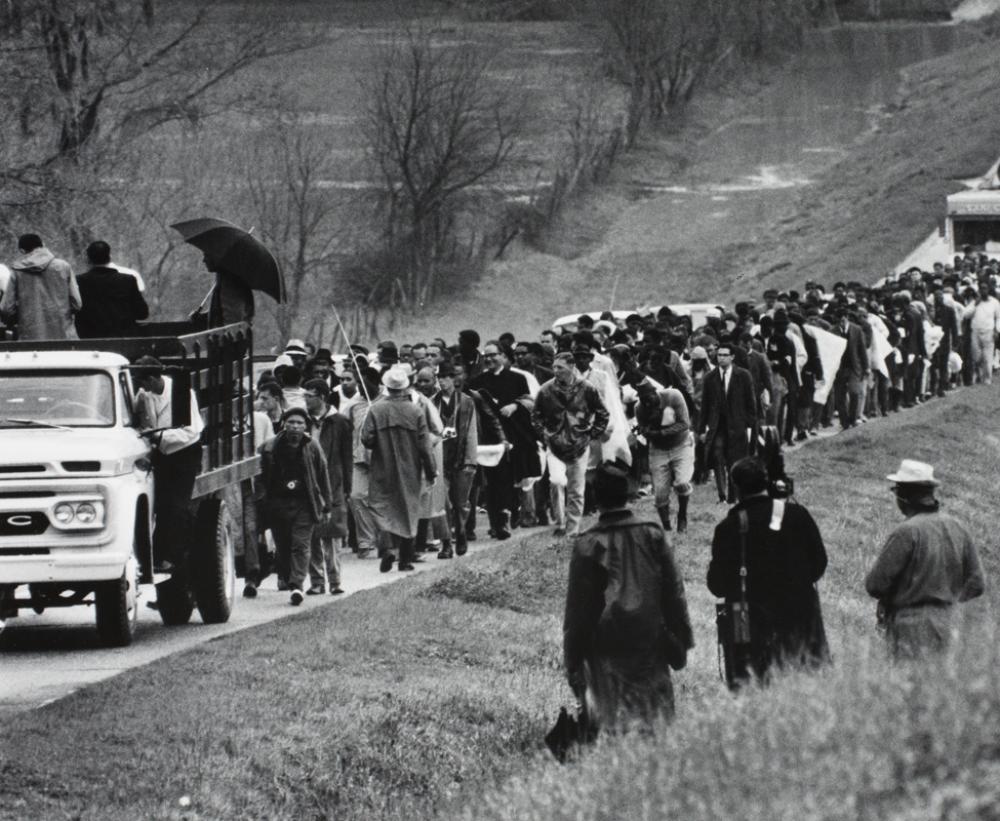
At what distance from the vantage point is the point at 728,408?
23500mm

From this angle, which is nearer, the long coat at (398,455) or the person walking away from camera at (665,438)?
the long coat at (398,455)

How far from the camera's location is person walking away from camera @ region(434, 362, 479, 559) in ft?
70.6

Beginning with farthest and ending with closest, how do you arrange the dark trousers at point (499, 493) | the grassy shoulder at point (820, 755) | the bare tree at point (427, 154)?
the bare tree at point (427, 154)
the dark trousers at point (499, 493)
the grassy shoulder at point (820, 755)

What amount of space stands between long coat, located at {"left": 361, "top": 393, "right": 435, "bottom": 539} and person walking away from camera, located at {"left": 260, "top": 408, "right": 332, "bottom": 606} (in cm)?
134

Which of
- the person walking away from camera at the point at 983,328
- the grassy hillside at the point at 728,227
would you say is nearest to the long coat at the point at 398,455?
the person walking away from camera at the point at 983,328

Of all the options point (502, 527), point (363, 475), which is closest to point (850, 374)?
point (502, 527)

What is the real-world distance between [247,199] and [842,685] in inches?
2220

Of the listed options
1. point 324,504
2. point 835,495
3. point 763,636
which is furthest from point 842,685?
point 835,495

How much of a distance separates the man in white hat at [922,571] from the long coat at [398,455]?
844 centimetres

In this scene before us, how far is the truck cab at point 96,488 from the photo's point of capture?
15258 millimetres

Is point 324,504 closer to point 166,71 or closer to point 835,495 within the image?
point 835,495

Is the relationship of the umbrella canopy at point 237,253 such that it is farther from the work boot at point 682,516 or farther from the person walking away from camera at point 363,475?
the work boot at point 682,516

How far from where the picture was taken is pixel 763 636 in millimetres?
11742

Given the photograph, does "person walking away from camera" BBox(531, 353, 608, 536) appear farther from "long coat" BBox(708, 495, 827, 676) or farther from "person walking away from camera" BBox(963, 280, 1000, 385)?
"person walking away from camera" BBox(963, 280, 1000, 385)
